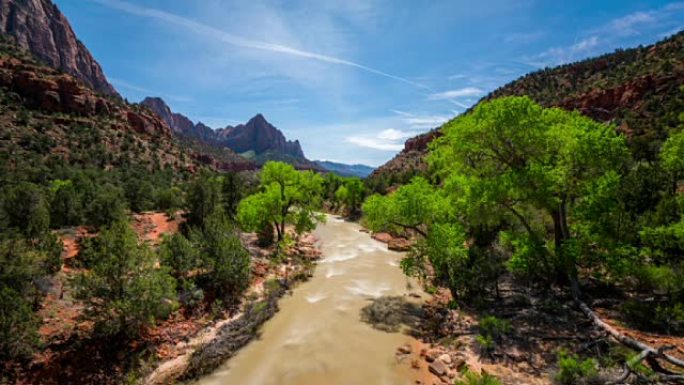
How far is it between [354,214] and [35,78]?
72.8 metres

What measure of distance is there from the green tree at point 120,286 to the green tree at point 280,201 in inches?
470

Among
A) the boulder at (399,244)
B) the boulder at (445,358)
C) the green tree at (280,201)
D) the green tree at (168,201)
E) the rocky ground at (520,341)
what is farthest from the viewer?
the green tree at (168,201)

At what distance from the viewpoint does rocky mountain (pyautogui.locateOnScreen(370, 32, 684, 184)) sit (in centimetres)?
4934

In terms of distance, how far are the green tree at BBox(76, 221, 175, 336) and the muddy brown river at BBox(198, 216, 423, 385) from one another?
332 centimetres

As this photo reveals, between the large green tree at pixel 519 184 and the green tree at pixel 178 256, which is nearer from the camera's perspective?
the large green tree at pixel 519 184

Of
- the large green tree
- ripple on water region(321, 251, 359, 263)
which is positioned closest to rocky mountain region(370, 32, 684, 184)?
ripple on water region(321, 251, 359, 263)

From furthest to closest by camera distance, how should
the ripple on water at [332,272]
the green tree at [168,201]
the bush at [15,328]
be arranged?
1. the green tree at [168,201]
2. the ripple on water at [332,272]
3. the bush at [15,328]

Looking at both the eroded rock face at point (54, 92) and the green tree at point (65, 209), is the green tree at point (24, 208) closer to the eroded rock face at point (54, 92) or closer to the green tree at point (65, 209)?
the green tree at point (65, 209)

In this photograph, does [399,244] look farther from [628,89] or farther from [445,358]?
[628,89]

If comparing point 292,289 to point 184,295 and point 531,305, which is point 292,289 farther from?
point 531,305

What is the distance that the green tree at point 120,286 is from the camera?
10.8 m

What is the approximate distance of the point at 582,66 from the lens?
84.4 m

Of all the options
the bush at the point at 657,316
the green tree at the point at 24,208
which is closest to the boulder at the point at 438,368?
the bush at the point at 657,316

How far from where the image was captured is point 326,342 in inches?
510
